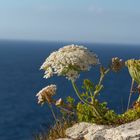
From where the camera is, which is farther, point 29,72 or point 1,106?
point 29,72

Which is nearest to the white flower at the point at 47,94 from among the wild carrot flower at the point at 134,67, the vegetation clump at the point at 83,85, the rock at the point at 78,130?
the vegetation clump at the point at 83,85

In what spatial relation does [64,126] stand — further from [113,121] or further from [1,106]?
[1,106]

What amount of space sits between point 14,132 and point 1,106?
2429cm

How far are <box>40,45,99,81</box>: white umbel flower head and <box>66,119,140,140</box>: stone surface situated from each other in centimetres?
88

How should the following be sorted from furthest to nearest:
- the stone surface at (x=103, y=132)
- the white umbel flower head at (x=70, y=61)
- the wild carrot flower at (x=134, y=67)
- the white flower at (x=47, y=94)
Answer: the wild carrot flower at (x=134, y=67)
the white flower at (x=47, y=94)
the white umbel flower head at (x=70, y=61)
the stone surface at (x=103, y=132)

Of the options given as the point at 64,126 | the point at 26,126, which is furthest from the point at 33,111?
the point at 64,126

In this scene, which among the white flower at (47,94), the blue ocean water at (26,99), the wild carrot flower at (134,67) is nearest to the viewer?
the white flower at (47,94)

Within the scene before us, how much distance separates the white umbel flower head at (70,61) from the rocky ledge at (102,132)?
876 millimetres

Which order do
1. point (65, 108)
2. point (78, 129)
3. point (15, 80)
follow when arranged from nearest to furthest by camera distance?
point (78, 129)
point (65, 108)
point (15, 80)

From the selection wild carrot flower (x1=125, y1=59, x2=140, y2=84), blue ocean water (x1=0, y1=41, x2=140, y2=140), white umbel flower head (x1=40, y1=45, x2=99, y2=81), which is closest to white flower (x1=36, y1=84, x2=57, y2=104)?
white umbel flower head (x1=40, y1=45, x2=99, y2=81)

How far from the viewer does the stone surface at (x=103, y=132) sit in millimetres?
8586

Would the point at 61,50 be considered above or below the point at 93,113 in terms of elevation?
above

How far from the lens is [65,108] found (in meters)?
11.0

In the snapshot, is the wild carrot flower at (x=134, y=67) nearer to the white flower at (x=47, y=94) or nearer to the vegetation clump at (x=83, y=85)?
the vegetation clump at (x=83, y=85)
